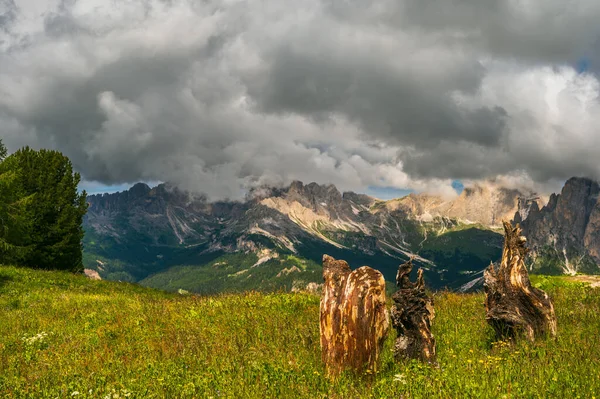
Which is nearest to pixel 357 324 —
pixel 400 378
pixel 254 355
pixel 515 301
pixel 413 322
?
pixel 400 378

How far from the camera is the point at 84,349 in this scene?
11.1 meters

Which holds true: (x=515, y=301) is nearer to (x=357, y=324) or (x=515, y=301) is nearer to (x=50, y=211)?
(x=357, y=324)

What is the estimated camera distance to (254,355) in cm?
→ 876

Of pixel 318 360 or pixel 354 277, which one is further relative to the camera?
pixel 318 360

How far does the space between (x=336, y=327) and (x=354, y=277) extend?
3.22ft

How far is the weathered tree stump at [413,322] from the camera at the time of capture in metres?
8.10

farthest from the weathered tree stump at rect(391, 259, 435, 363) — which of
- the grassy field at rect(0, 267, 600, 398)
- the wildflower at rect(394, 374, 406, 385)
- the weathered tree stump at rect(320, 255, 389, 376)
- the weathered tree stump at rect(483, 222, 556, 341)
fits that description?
the weathered tree stump at rect(483, 222, 556, 341)

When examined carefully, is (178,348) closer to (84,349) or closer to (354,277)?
(84,349)

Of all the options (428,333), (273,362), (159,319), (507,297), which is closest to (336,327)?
(273,362)

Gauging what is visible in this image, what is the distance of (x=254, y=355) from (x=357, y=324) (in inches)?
102

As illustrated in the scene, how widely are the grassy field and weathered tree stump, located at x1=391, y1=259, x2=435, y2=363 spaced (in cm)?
33

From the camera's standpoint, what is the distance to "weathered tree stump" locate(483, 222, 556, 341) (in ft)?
29.6

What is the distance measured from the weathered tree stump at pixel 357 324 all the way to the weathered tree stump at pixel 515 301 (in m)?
3.25

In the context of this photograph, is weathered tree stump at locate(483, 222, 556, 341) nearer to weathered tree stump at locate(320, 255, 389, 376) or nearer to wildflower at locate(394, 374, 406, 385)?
weathered tree stump at locate(320, 255, 389, 376)
